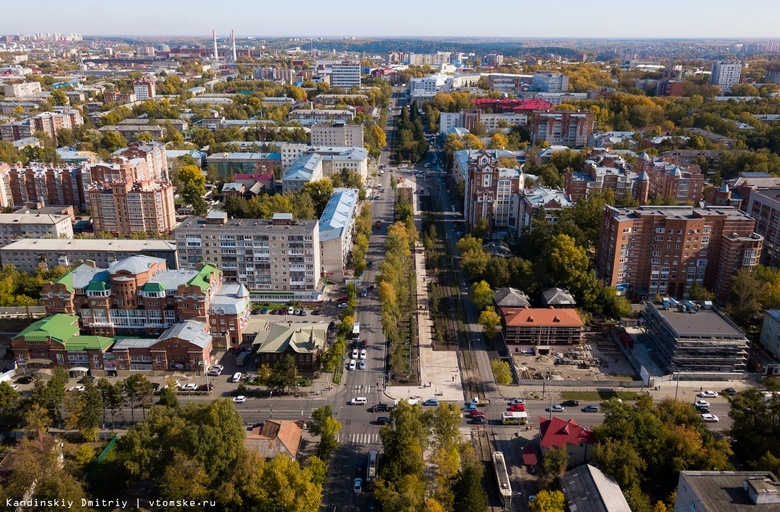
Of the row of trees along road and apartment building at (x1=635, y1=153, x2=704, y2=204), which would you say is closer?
the row of trees along road

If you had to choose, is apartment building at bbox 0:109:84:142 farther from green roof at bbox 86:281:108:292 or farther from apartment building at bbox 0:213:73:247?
green roof at bbox 86:281:108:292

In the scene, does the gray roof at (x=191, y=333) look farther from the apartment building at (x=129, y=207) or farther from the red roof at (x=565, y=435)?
the apartment building at (x=129, y=207)

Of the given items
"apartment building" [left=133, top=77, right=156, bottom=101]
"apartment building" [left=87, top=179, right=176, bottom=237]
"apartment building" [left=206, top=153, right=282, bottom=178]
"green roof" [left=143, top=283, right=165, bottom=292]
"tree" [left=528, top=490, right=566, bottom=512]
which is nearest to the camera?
"tree" [left=528, top=490, right=566, bottom=512]

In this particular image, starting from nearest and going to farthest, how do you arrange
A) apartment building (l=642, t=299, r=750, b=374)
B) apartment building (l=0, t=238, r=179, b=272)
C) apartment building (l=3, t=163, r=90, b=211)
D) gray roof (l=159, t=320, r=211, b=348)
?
apartment building (l=642, t=299, r=750, b=374) < gray roof (l=159, t=320, r=211, b=348) < apartment building (l=0, t=238, r=179, b=272) < apartment building (l=3, t=163, r=90, b=211)

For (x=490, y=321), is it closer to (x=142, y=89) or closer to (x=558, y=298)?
(x=558, y=298)

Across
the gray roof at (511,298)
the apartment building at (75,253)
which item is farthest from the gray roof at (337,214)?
the gray roof at (511,298)

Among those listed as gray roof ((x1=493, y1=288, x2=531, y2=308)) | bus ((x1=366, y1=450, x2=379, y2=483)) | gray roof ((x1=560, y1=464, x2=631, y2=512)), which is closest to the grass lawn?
gray roof ((x1=560, y1=464, x2=631, y2=512))

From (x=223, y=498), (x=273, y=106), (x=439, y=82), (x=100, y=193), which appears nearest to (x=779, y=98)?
(x=439, y=82)

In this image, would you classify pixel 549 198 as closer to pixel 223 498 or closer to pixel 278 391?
pixel 278 391
